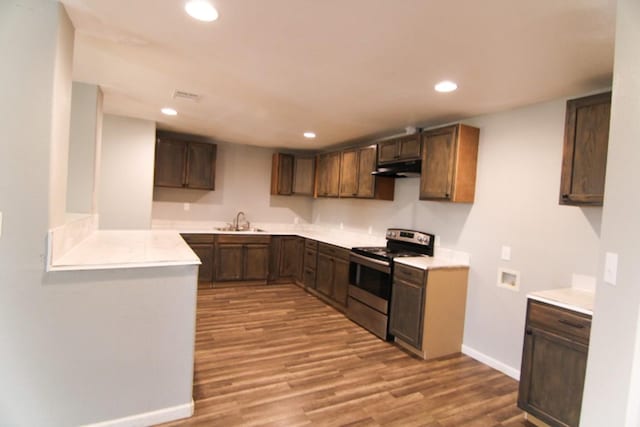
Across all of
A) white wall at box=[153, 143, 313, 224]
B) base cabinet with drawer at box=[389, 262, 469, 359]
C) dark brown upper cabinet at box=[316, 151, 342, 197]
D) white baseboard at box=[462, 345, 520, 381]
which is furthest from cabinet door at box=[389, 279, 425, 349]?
white wall at box=[153, 143, 313, 224]

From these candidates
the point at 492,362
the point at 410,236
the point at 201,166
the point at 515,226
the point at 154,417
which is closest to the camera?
the point at 154,417

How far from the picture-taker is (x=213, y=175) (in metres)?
5.38

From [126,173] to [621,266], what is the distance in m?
4.71

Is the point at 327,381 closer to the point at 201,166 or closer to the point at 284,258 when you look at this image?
the point at 284,258

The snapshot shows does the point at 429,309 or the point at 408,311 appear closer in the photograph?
the point at 429,309

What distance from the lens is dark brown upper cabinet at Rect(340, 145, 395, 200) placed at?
435 centimetres

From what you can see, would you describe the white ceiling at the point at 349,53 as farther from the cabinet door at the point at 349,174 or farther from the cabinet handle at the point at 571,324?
the cabinet handle at the point at 571,324

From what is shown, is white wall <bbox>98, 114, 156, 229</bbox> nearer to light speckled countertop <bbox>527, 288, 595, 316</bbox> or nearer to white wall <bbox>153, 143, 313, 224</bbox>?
white wall <bbox>153, 143, 313, 224</bbox>

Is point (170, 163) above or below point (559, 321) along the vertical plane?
above

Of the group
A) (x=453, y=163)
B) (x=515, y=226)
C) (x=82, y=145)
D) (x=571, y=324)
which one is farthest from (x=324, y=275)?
(x=82, y=145)

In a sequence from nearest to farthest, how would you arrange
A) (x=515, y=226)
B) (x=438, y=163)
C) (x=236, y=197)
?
(x=515, y=226), (x=438, y=163), (x=236, y=197)

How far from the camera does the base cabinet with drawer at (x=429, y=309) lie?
10.3ft

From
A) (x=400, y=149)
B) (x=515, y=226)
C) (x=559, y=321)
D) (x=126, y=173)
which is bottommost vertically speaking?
(x=559, y=321)

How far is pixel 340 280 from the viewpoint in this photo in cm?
439
